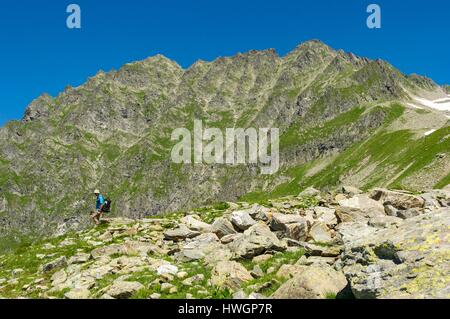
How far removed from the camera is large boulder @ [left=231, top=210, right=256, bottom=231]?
24.3 m

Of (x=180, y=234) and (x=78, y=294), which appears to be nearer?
(x=78, y=294)

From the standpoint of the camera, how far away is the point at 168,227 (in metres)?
29.6

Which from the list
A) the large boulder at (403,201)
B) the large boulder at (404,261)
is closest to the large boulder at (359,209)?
the large boulder at (403,201)

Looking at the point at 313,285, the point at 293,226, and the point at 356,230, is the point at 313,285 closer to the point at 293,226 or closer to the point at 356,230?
the point at 356,230

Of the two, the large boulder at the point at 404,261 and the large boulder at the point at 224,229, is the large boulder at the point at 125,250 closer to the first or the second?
the large boulder at the point at 224,229

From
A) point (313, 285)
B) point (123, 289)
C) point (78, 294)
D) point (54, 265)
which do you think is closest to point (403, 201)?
point (313, 285)

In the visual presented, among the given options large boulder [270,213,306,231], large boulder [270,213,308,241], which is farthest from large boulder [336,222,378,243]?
large boulder [270,213,306,231]

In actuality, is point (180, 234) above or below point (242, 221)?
below

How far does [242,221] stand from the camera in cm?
2450

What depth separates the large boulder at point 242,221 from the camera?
24.3 metres

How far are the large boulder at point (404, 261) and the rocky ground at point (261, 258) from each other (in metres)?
0.03

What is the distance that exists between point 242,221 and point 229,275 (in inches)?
344

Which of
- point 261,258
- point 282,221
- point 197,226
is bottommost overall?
point 261,258
